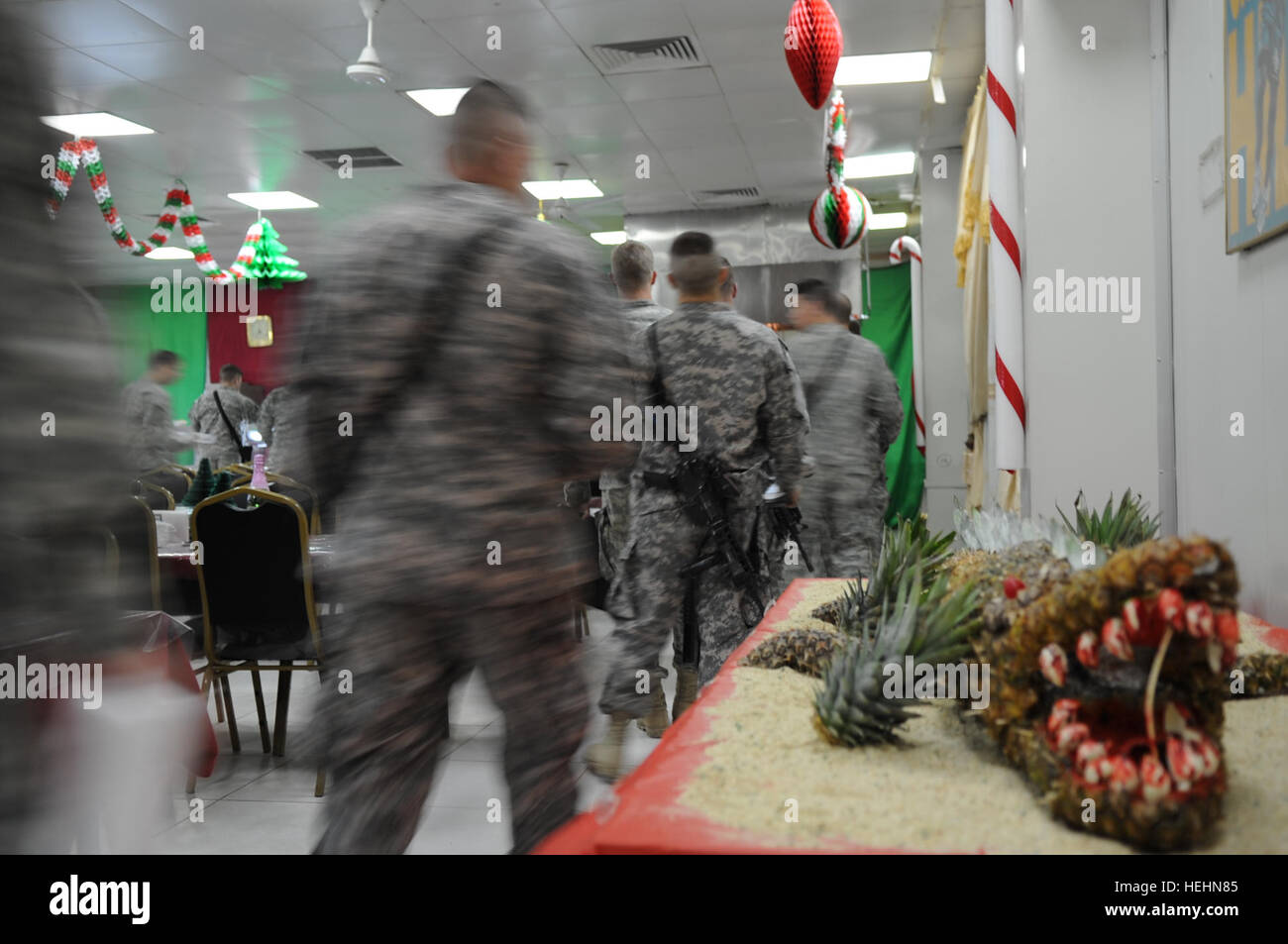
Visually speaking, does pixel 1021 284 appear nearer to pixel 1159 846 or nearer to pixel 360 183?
pixel 1159 846

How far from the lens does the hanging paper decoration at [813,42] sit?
11.4ft

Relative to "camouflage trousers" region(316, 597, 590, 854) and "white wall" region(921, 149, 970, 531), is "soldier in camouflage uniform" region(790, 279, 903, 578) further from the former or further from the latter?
"white wall" region(921, 149, 970, 531)

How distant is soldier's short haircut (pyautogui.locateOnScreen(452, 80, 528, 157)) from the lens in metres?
1.60

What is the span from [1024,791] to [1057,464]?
2.07 meters

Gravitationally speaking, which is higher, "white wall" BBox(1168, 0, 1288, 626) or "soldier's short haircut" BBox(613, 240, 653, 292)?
"soldier's short haircut" BBox(613, 240, 653, 292)

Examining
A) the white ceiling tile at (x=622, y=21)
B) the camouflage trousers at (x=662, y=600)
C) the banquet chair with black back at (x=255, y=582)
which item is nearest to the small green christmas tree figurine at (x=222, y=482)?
the banquet chair with black back at (x=255, y=582)

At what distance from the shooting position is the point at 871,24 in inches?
216

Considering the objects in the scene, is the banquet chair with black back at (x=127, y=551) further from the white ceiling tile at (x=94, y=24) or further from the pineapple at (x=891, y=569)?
the white ceiling tile at (x=94, y=24)

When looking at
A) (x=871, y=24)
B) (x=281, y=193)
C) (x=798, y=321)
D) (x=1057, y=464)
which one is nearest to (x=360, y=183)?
(x=281, y=193)

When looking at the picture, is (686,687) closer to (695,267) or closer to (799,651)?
(695,267)

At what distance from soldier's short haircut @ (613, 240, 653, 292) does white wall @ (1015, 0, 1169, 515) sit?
1.32 meters

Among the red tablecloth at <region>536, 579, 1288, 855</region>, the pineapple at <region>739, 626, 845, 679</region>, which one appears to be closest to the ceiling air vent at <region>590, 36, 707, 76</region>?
the pineapple at <region>739, 626, 845, 679</region>

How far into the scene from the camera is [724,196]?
9.17 m

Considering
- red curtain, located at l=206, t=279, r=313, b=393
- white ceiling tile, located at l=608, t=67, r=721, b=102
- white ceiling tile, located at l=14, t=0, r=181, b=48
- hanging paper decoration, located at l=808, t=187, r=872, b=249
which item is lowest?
hanging paper decoration, located at l=808, t=187, r=872, b=249
